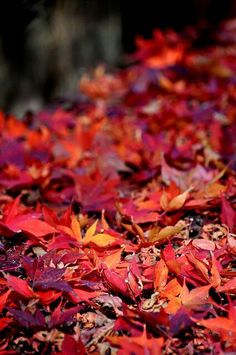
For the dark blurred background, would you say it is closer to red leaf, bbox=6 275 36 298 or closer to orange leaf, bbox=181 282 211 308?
red leaf, bbox=6 275 36 298

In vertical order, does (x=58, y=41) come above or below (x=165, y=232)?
above

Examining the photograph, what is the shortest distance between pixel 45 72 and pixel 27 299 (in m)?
1.80

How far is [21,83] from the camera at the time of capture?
8.06 ft

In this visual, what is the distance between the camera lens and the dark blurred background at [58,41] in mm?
2359

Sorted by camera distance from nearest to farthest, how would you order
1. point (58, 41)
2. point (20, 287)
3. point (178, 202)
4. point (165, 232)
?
1. point (20, 287)
2. point (165, 232)
3. point (178, 202)
4. point (58, 41)

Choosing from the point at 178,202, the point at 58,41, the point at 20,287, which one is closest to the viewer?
the point at 20,287

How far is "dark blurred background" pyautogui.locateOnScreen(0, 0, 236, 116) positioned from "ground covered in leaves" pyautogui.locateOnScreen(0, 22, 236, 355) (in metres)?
0.22

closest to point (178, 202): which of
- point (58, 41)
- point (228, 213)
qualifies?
point (228, 213)

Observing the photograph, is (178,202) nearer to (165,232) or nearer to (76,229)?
(165,232)

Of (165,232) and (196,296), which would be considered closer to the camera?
(196,296)

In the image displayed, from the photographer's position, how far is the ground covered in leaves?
107 cm

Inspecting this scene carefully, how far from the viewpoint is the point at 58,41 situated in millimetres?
2646

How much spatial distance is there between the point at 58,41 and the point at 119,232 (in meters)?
1.61

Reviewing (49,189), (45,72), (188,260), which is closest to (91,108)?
(45,72)
